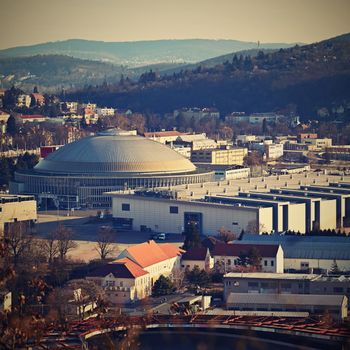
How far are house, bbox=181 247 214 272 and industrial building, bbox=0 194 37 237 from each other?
8.40m

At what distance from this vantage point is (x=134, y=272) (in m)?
29.0

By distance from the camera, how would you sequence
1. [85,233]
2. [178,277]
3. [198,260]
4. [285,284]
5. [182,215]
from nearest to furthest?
[285,284], [178,277], [198,260], [85,233], [182,215]

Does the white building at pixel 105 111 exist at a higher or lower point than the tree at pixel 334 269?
higher

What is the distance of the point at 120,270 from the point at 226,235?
24.5 feet

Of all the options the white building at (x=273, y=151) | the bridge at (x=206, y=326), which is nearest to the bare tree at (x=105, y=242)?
the bridge at (x=206, y=326)

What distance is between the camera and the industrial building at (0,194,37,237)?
3972cm

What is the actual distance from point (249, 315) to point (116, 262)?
436 cm

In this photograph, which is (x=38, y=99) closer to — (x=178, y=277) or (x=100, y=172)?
(x=100, y=172)

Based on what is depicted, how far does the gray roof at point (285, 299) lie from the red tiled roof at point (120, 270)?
2.18 m

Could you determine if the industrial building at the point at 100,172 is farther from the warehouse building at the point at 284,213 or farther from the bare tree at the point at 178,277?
the bare tree at the point at 178,277

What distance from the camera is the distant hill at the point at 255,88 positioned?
86.4 metres

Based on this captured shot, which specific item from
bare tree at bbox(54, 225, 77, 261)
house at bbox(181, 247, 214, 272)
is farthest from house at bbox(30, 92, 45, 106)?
house at bbox(181, 247, 214, 272)

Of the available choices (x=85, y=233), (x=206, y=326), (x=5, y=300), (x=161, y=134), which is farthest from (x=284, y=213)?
(x=161, y=134)

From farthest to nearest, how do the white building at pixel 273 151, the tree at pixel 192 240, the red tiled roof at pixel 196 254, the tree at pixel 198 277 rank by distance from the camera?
the white building at pixel 273 151 → the tree at pixel 192 240 → the red tiled roof at pixel 196 254 → the tree at pixel 198 277
